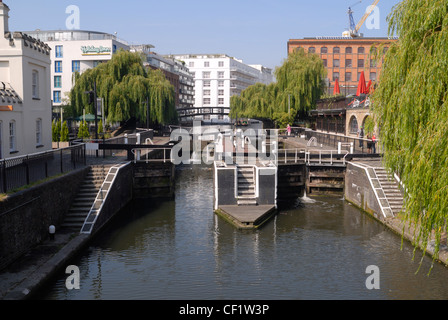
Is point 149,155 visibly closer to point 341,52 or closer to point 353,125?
point 353,125

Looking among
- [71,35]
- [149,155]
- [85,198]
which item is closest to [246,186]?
[85,198]

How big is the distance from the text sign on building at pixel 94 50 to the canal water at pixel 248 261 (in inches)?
2468

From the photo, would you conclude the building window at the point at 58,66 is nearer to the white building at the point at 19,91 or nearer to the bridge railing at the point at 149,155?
the bridge railing at the point at 149,155

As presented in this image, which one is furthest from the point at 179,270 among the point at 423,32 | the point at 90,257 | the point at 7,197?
the point at 423,32

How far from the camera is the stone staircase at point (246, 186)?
82.7ft

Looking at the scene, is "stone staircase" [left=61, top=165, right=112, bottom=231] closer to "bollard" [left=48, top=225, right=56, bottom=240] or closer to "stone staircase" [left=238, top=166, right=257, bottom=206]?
"bollard" [left=48, top=225, right=56, bottom=240]

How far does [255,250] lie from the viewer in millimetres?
19312

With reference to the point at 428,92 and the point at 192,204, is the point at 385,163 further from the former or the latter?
the point at 192,204

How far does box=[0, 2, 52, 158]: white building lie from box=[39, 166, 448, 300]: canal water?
22.3 ft

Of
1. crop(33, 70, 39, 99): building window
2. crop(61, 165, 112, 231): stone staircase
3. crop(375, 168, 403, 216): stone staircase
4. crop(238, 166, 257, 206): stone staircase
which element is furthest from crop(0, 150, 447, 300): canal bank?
crop(33, 70, 39, 99): building window

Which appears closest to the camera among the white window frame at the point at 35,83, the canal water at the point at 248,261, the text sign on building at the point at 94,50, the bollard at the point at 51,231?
the canal water at the point at 248,261

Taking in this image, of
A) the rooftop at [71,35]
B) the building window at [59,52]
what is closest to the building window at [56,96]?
the building window at [59,52]

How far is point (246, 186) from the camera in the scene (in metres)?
25.8

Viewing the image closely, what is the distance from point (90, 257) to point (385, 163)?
1131 centimetres
